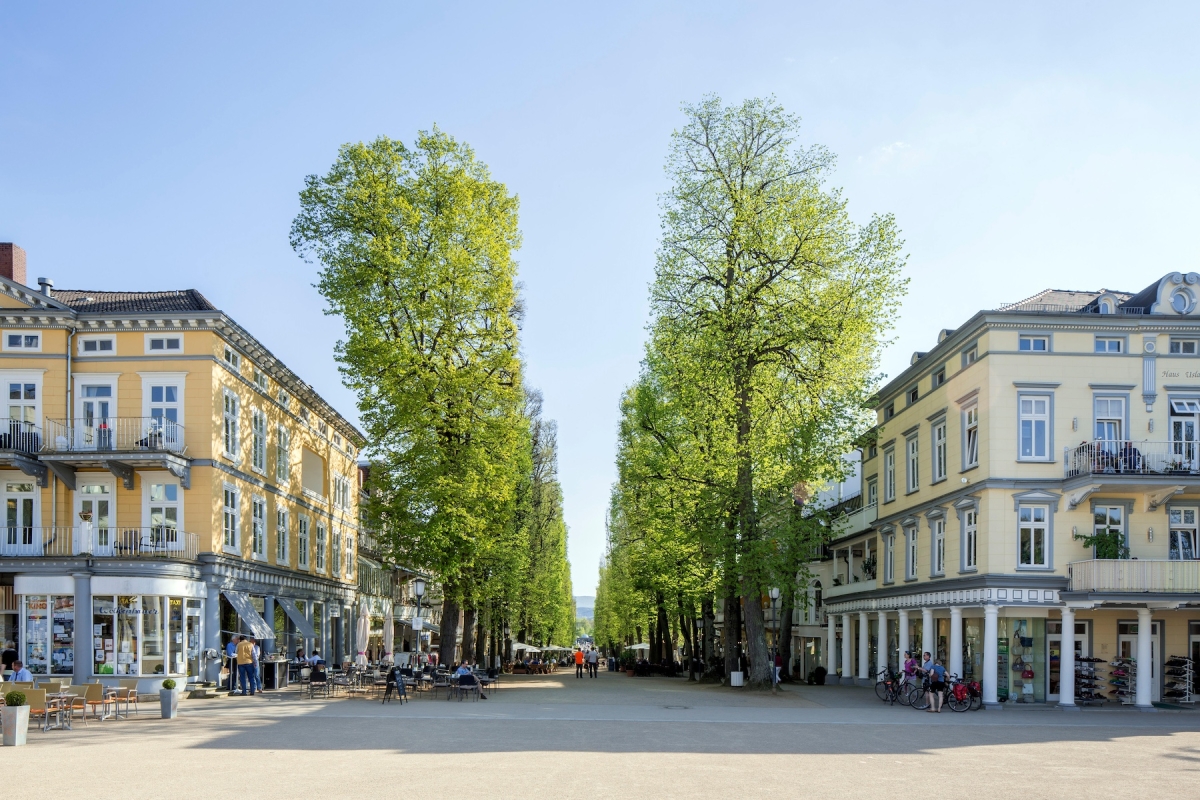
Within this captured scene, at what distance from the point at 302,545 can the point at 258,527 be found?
7759 millimetres

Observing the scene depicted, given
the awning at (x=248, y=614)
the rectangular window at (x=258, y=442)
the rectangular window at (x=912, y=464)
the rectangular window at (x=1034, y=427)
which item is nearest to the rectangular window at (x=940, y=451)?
the rectangular window at (x=912, y=464)

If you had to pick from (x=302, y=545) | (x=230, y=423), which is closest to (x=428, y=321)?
(x=230, y=423)

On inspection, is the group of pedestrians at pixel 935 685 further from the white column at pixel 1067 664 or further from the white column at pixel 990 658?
the white column at pixel 1067 664

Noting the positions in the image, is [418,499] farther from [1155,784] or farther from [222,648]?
[1155,784]

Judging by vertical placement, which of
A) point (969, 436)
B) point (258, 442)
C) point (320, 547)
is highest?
point (969, 436)

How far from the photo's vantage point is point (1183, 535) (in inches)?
1335

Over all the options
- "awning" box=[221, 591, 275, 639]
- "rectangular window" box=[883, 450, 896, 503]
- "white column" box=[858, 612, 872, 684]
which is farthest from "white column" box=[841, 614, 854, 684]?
"awning" box=[221, 591, 275, 639]

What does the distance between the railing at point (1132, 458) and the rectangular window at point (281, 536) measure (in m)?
28.8

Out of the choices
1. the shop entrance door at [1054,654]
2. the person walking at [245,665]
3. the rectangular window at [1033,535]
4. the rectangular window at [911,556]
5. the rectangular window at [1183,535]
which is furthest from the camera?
the rectangular window at [911,556]

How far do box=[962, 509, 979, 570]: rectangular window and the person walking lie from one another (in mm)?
22588

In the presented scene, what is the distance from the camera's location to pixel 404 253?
35375 mm

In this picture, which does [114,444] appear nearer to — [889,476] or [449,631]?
[449,631]

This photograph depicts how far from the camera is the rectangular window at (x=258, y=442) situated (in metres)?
39.2

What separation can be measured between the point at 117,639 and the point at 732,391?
2060 cm
